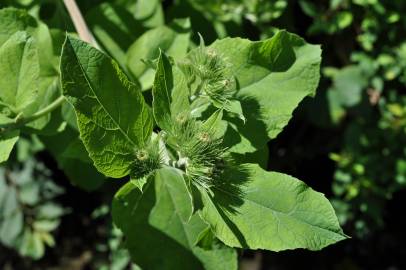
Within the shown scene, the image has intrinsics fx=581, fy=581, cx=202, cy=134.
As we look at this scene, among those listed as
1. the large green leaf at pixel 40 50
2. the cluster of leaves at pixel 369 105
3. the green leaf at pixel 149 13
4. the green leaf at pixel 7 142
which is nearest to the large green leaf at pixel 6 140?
the green leaf at pixel 7 142

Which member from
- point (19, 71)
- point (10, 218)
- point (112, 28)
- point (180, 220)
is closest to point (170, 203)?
point (180, 220)

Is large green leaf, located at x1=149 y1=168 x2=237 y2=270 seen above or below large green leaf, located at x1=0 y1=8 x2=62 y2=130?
below

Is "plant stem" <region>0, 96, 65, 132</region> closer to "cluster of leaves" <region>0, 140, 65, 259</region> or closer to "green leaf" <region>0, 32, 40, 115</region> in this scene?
"green leaf" <region>0, 32, 40, 115</region>

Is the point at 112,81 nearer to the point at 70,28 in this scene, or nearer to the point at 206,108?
the point at 206,108

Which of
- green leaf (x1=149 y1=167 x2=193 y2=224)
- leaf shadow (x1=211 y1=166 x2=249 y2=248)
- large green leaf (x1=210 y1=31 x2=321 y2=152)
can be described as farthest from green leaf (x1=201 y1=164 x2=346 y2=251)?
green leaf (x1=149 y1=167 x2=193 y2=224)

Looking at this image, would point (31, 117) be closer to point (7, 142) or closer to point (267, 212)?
point (7, 142)
